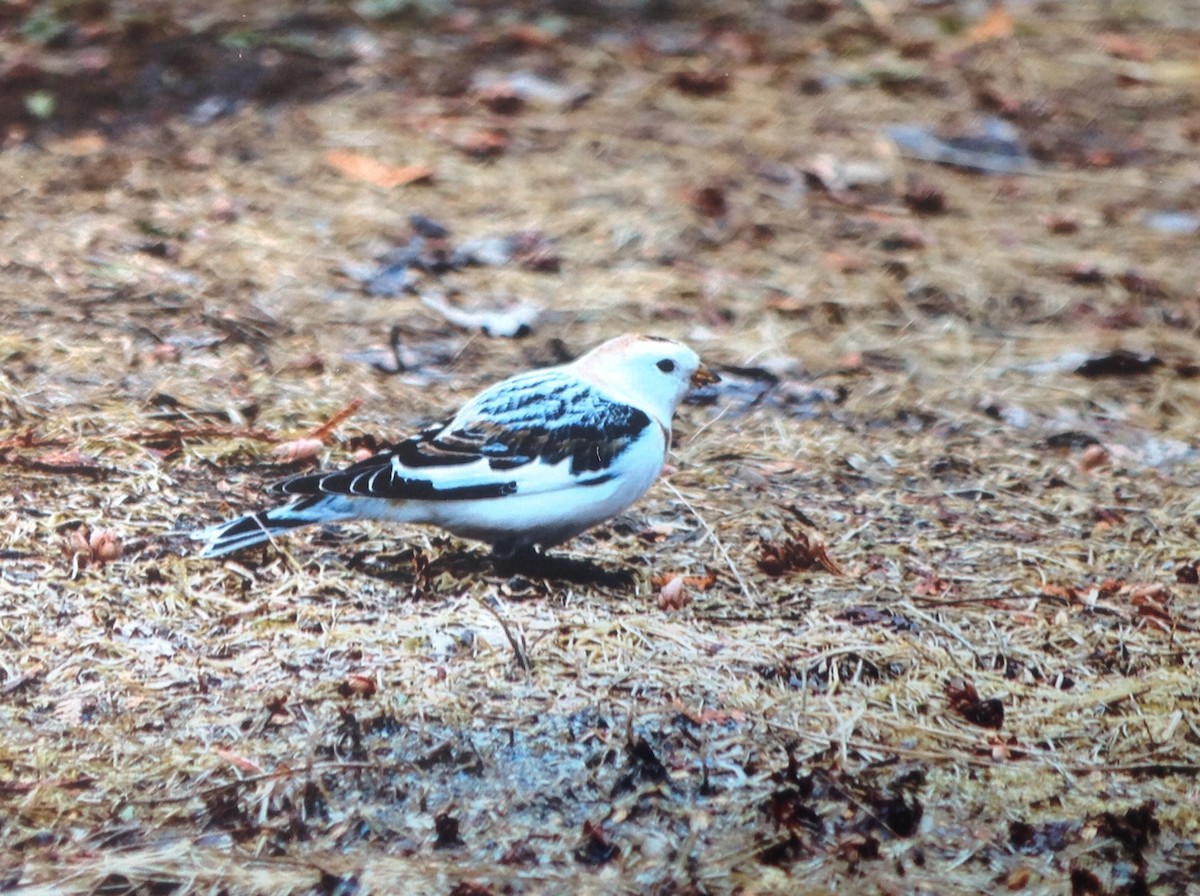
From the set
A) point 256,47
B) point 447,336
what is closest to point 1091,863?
point 447,336

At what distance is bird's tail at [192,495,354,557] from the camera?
8.22 ft

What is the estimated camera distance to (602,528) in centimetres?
274

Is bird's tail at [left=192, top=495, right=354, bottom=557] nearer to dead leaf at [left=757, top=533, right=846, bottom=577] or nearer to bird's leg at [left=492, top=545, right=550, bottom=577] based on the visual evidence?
bird's leg at [left=492, top=545, right=550, bottom=577]

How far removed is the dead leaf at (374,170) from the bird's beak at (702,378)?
1637 millimetres

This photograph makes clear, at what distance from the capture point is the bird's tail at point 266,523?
251 centimetres

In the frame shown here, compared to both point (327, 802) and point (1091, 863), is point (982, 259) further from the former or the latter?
point (327, 802)

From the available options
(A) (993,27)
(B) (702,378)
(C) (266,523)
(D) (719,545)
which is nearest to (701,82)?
(A) (993,27)

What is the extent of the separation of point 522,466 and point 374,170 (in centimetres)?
193

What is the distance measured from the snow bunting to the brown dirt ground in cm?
7

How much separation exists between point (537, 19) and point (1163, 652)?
3.68 meters

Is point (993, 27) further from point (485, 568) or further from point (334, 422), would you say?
point (485, 568)

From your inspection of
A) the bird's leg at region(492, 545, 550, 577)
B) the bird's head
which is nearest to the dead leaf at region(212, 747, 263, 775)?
the bird's leg at region(492, 545, 550, 577)

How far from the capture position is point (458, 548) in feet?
8.63

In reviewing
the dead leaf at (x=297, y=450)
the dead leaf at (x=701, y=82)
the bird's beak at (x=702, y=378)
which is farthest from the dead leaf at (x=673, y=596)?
the dead leaf at (x=701, y=82)
